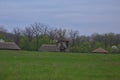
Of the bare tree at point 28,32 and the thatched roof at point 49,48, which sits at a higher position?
the bare tree at point 28,32

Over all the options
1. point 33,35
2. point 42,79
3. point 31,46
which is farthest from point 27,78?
point 33,35

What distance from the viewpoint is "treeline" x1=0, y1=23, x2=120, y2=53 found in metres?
99.7

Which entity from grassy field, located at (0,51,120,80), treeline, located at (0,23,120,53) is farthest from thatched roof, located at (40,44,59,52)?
grassy field, located at (0,51,120,80)

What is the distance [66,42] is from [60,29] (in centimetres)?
3053

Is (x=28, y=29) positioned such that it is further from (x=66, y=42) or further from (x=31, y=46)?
(x=66, y=42)

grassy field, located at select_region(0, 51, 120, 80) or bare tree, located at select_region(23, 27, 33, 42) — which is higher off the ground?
bare tree, located at select_region(23, 27, 33, 42)

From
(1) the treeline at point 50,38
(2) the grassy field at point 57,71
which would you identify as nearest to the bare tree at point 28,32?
(1) the treeline at point 50,38

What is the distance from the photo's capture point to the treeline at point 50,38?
99.7 metres

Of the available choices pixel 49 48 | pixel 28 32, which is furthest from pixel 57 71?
pixel 28 32

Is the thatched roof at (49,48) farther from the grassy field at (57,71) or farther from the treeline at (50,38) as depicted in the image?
the grassy field at (57,71)

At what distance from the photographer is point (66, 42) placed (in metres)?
86.4

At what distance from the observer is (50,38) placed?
11312 centimetres

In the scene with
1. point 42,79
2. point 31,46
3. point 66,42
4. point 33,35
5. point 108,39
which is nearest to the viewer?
point 42,79

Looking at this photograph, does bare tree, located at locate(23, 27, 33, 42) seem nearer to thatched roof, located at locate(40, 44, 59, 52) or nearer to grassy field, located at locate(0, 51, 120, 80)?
thatched roof, located at locate(40, 44, 59, 52)
